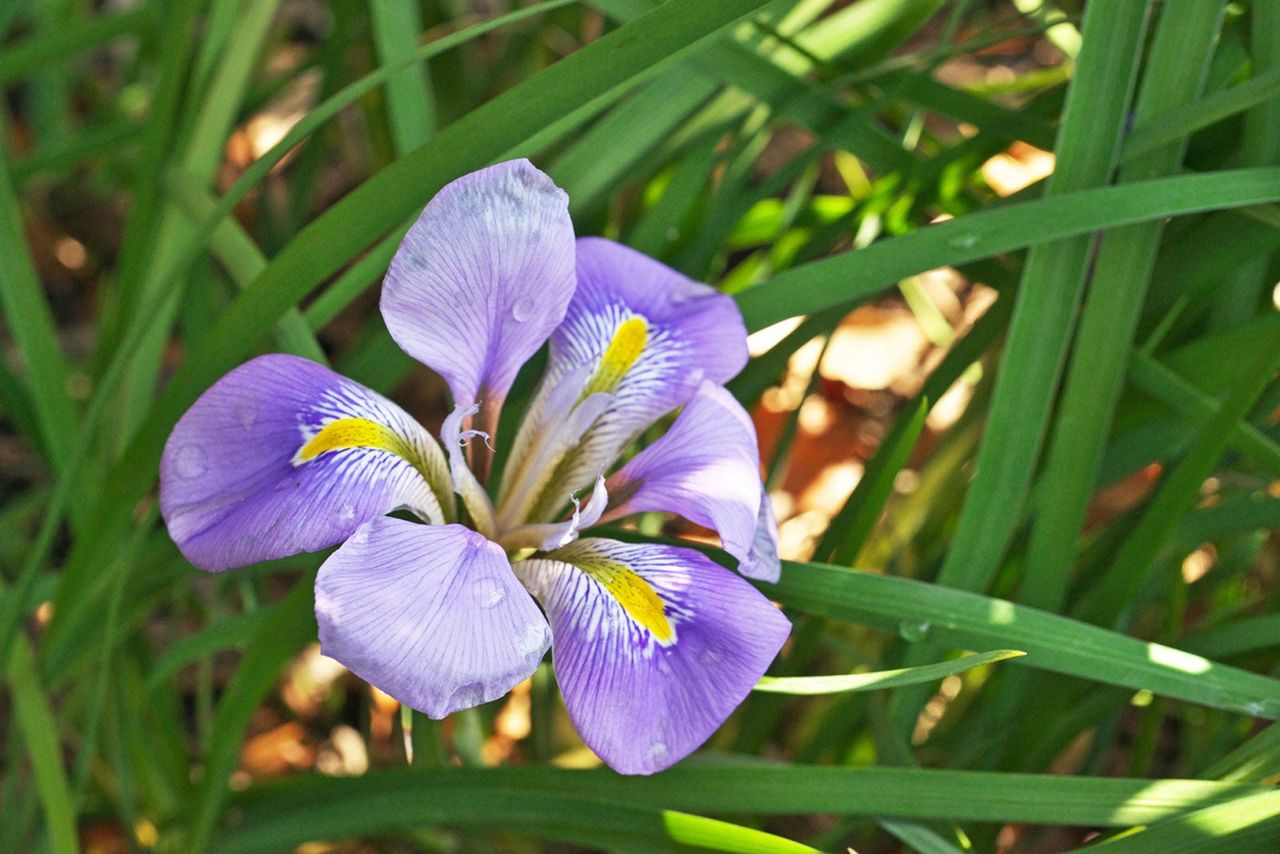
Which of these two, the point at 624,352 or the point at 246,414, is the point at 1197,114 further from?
the point at 246,414

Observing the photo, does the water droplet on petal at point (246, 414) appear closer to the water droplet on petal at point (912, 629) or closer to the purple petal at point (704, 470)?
the purple petal at point (704, 470)

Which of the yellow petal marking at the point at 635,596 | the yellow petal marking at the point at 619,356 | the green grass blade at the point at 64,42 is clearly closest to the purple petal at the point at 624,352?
the yellow petal marking at the point at 619,356

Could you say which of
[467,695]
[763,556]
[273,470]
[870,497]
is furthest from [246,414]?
[870,497]

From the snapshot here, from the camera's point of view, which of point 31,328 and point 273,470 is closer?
point 273,470

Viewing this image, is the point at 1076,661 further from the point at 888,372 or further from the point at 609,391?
the point at 888,372

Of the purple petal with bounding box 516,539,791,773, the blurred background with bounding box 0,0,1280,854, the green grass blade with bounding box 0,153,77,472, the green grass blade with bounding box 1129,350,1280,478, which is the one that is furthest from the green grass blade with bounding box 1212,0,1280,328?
the green grass blade with bounding box 0,153,77,472

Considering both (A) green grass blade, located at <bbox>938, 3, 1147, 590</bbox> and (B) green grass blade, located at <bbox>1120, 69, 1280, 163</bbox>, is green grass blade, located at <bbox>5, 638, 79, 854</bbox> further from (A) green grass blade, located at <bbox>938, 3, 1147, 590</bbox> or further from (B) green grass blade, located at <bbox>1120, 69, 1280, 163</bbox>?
(B) green grass blade, located at <bbox>1120, 69, 1280, 163</bbox>
